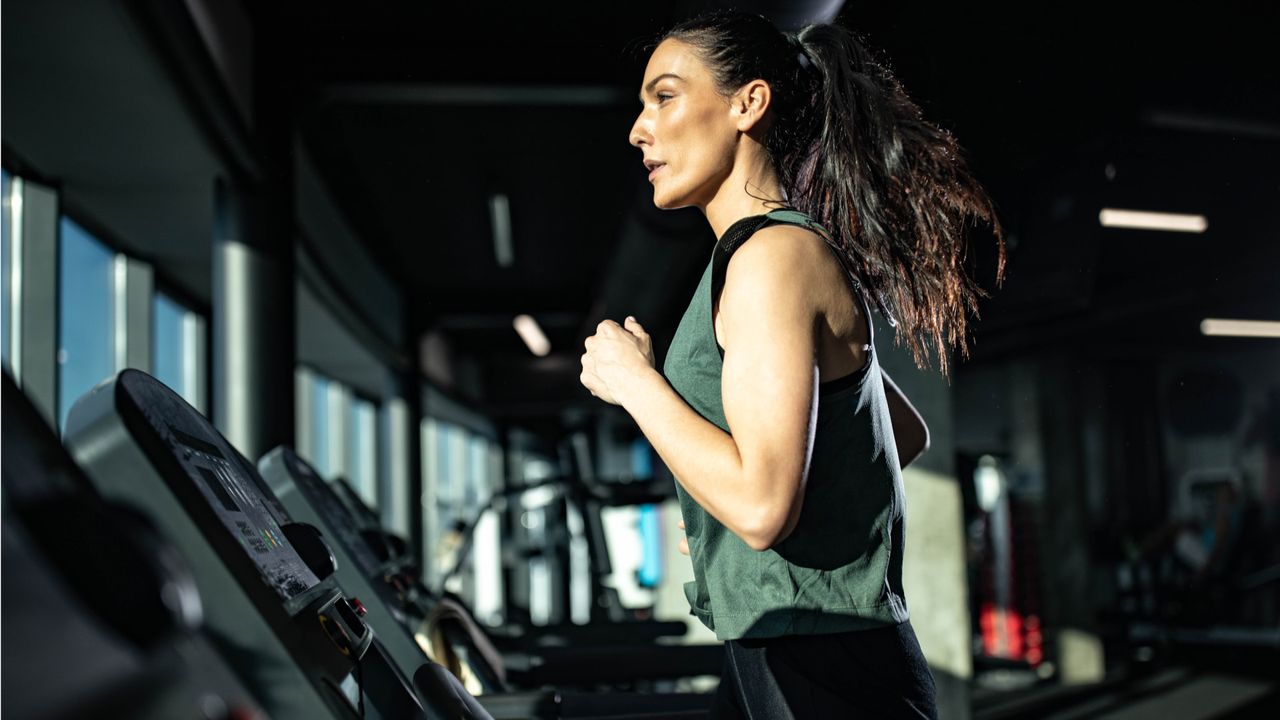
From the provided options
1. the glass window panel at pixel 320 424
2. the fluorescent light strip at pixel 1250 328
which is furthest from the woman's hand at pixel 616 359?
the glass window panel at pixel 320 424

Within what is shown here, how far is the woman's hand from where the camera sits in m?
1.00

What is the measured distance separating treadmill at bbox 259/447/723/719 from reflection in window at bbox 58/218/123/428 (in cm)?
216

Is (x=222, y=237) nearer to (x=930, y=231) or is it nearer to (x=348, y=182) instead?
(x=348, y=182)

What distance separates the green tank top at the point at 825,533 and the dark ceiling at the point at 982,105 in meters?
1.99

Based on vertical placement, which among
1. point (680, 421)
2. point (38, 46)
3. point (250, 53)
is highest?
point (250, 53)

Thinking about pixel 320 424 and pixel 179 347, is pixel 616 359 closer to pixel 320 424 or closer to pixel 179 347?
pixel 179 347

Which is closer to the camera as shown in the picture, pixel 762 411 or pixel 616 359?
pixel 762 411

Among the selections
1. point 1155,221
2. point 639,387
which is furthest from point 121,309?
point 1155,221

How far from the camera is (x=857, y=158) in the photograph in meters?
1.11

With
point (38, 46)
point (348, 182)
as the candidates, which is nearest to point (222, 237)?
point (38, 46)

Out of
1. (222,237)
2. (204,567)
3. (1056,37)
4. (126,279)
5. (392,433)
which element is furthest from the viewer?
(392,433)

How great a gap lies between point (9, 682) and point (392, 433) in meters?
9.48

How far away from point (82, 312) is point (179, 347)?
5.95 feet

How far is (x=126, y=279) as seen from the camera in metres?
4.95
